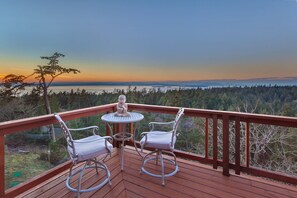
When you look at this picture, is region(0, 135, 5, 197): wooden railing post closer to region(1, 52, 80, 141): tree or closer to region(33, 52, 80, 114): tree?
region(1, 52, 80, 141): tree

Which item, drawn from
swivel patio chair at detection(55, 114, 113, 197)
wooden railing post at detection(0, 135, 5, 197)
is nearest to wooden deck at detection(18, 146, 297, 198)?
swivel patio chair at detection(55, 114, 113, 197)

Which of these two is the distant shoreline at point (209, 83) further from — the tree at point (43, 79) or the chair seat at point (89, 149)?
the chair seat at point (89, 149)

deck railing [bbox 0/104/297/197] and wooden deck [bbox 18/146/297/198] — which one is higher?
deck railing [bbox 0/104/297/197]

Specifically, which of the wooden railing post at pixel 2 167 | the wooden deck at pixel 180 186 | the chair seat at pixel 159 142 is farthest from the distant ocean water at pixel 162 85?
the wooden railing post at pixel 2 167

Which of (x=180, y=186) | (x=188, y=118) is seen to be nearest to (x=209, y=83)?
(x=188, y=118)

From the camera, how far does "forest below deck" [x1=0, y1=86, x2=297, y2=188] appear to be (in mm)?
3107

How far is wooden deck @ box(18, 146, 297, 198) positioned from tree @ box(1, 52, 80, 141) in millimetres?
2874

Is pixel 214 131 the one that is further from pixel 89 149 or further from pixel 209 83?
pixel 209 83

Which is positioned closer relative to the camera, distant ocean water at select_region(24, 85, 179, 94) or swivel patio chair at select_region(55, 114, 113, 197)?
swivel patio chair at select_region(55, 114, 113, 197)

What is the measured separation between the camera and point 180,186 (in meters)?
2.22

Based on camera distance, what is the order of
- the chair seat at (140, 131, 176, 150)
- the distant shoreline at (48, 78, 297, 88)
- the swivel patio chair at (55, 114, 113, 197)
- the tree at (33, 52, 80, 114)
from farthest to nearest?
the distant shoreline at (48, 78, 297, 88)
the tree at (33, 52, 80, 114)
the chair seat at (140, 131, 176, 150)
the swivel patio chair at (55, 114, 113, 197)

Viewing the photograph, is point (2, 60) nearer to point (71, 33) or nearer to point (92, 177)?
point (71, 33)

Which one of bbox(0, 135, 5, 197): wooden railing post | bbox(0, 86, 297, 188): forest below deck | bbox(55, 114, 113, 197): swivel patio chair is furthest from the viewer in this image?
bbox(0, 86, 297, 188): forest below deck

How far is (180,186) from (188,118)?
1852 mm
